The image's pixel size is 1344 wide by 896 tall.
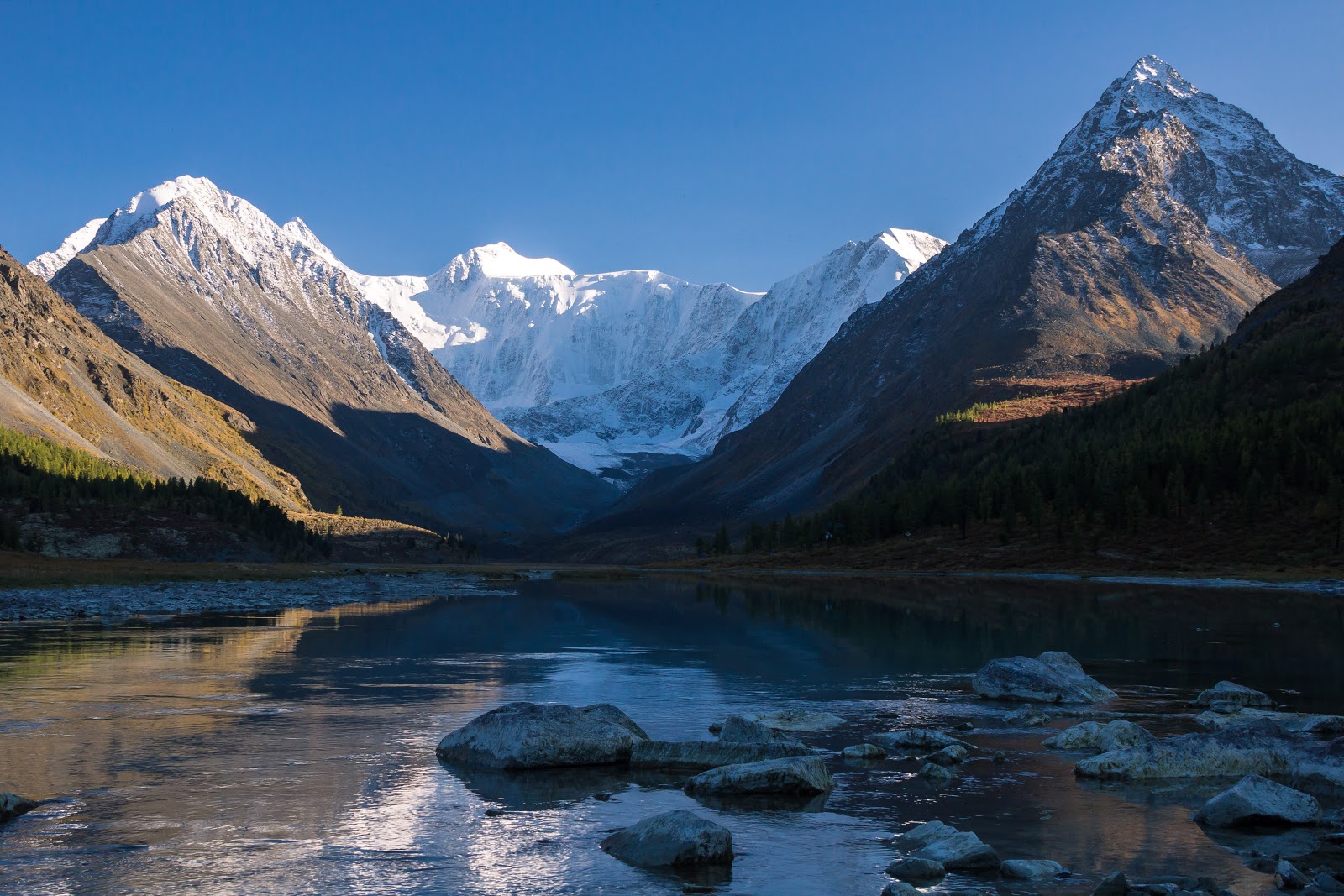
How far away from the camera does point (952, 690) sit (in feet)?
139

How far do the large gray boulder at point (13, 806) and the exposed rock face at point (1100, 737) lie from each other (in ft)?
80.9

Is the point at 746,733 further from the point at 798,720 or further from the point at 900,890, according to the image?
the point at 900,890

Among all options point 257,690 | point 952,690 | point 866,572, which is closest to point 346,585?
point 866,572

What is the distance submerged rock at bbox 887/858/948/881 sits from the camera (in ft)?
61.5

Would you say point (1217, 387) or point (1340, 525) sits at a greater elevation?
point (1217, 387)

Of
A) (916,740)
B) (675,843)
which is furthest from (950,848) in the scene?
(916,740)

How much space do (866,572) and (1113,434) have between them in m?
47.8

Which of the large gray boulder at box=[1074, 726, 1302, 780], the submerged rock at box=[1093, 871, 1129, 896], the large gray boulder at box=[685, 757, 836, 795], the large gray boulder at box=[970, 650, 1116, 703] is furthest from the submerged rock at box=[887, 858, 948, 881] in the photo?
the large gray boulder at box=[970, 650, 1116, 703]

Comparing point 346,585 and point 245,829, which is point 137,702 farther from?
point 346,585

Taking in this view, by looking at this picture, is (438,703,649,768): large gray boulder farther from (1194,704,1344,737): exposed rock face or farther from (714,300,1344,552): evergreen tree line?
(714,300,1344,552): evergreen tree line

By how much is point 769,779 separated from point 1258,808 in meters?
9.90

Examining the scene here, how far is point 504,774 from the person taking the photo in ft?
90.0

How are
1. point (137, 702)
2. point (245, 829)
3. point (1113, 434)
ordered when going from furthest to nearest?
point (1113, 434)
point (137, 702)
point (245, 829)

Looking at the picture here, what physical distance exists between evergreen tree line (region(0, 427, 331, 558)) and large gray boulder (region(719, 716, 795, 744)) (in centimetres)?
11796
